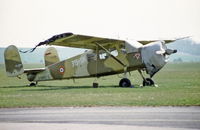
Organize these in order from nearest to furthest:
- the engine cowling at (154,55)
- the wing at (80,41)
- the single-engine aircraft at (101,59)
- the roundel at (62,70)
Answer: the wing at (80,41) < the engine cowling at (154,55) < the single-engine aircraft at (101,59) < the roundel at (62,70)

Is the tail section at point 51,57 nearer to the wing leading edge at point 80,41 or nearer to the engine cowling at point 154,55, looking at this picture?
the wing leading edge at point 80,41

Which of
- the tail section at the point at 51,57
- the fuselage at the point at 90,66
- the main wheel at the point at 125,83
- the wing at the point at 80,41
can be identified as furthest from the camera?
the tail section at the point at 51,57

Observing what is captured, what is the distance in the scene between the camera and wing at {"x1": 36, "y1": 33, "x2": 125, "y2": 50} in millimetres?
24359

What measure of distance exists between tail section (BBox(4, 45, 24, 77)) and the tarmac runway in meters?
14.7

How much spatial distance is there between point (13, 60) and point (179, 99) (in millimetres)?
16448

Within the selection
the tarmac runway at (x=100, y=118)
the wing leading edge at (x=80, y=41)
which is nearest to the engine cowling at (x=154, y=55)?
the wing leading edge at (x=80, y=41)

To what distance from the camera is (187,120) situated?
466 inches

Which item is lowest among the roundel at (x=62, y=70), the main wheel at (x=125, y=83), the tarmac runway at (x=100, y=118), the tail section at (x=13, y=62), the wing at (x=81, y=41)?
the tarmac runway at (x=100, y=118)

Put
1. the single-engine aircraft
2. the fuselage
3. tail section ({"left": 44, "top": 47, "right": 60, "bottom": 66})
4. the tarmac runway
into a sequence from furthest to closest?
tail section ({"left": 44, "top": 47, "right": 60, "bottom": 66}), the fuselage, the single-engine aircraft, the tarmac runway

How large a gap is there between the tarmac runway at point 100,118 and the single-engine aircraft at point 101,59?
31.4ft

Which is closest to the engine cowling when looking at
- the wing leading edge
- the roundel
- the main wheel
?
the main wheel

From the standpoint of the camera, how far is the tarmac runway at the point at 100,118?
11202 millimetres

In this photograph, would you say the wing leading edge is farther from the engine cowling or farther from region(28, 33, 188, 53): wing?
the engine cowling

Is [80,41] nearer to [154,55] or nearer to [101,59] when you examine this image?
[101,59]
